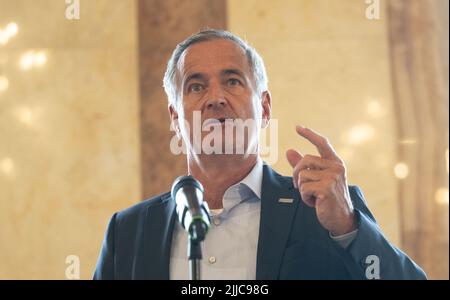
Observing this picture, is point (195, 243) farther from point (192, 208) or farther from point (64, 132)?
point (64, 132)

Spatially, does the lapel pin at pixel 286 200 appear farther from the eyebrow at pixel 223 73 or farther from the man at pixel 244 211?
the eyebrow at pixel 223 73

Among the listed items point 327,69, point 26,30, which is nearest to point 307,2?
point 327,69

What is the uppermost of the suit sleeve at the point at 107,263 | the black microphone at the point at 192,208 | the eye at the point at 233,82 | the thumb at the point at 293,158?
the eye at the point at 233,82

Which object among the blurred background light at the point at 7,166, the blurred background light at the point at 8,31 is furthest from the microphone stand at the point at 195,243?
the blurred background light at the point at 8,31

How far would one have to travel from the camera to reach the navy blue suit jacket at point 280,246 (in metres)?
2.71

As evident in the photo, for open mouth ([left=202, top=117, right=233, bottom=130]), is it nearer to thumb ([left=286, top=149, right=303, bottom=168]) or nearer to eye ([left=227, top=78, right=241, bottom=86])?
eye ([left=227, top=78, right=241, bottom=86])

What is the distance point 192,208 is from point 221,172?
1052mm

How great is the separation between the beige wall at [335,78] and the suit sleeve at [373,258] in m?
2.40

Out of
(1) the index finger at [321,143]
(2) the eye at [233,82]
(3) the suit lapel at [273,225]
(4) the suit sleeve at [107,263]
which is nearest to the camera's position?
(1) the index finger at [321,143]

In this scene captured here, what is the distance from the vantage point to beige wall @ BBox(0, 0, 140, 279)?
5137mm

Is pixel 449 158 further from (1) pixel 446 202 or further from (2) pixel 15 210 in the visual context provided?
(2) pixel 15 210

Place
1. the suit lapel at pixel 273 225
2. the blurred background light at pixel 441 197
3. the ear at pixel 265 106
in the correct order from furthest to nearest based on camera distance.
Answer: the blurred background light at pixel 441 197 → the ear at pixel 265 106 → the suit lapel at pixel 273 225

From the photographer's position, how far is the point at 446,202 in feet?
16.6

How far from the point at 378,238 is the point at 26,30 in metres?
3.27
